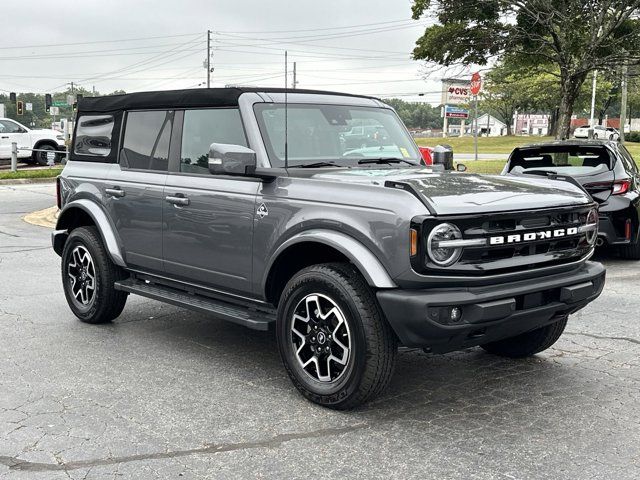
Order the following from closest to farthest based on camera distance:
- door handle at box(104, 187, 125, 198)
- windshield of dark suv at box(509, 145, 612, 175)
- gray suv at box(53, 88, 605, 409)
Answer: gray suv at box(53, 88, 605, 409) → door handle at box(104, 187, 125, 198) → windshield of dark suv at box(509, 145, 612, 175)

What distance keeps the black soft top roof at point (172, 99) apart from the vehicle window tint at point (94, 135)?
85 millimetres

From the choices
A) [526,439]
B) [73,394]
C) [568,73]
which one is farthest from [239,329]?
[568,73]

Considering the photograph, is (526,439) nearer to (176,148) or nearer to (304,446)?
(304,446)

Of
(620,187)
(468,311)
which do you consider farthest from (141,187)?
(620,187)

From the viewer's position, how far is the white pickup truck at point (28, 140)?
27.1 m

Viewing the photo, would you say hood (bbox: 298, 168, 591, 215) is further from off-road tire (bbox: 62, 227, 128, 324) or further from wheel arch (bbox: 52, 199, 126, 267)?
off-road tire (bbox: 62, 227, 128, 324)

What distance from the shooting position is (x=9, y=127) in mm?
27375

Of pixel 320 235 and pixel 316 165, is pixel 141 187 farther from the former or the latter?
pixel 320 235

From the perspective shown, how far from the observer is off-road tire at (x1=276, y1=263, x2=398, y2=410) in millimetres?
3969

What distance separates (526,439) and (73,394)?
2.71 m

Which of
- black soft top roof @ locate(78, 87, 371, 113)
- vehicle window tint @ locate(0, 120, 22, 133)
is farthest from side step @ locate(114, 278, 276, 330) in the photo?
vehicle window tint @ locate(0, 120, 22, 133)

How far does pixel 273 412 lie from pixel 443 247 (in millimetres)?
1399

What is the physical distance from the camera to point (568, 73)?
1784cm

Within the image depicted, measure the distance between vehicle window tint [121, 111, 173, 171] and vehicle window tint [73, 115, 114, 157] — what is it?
0.27 m
